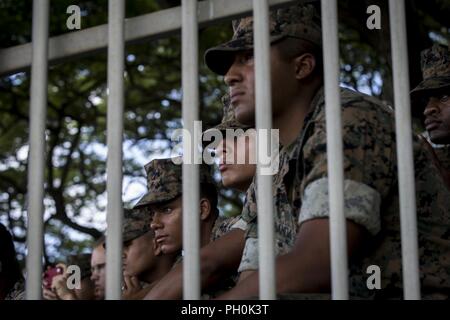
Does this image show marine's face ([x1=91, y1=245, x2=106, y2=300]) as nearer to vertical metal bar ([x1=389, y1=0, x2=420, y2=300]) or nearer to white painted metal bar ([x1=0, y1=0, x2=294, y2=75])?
white painted metal bar ([x1=0, y1=0, x2=294, y2=75])

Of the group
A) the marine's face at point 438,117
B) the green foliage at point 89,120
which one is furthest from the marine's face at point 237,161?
the green foliage at point 89,120

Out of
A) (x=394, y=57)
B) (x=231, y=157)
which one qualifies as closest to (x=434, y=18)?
(x=231, y=157)

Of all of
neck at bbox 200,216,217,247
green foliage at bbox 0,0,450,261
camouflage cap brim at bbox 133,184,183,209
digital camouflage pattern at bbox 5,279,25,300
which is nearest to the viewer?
neck at bbox 200,216,217,247

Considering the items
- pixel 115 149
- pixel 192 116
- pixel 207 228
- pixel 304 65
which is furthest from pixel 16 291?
pixel 192 116

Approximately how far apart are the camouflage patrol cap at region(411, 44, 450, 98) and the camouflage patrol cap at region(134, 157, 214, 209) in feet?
3.65

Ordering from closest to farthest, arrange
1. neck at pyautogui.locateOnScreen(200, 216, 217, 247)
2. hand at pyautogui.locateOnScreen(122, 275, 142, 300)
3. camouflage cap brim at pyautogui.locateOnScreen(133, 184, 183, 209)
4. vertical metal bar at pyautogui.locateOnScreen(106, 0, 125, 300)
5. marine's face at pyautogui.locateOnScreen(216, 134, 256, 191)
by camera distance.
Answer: vertical metal bar at pyautogui.locateOnScreen(106, 0, 125, 300)
marine's face at pyautogui.locateOnScreen(216, 134, 256, 191)
neck at pyautogui.locateOnScreen(200, 216, 217, 247)
camouflage cap brim at pyautogui.locateOnScreen(133, 184, 183, 209)
hand at pyautogui.locateOnScreen(122, 275, 142, 300)

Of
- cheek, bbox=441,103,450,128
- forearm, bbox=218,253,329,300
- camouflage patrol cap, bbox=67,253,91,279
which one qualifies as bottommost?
forearm, bbox=218,253,329,300

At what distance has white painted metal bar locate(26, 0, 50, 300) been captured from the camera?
2.66m

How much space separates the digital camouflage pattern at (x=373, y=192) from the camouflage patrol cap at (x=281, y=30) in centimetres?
28

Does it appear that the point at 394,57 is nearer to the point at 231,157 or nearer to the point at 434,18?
the point at 231,157

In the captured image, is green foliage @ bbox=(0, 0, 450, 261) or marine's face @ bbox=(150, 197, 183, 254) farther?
green foliage @ bbox=(0, 0, 450, 261)

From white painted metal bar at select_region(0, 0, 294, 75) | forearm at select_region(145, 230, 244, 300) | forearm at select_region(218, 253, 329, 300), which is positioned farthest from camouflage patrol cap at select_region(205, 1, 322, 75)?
forearm at select_region(218, 253, 329, 300)
